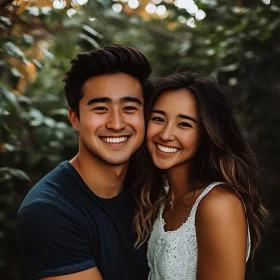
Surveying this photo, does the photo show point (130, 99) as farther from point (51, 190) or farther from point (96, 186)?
point (51, 190)

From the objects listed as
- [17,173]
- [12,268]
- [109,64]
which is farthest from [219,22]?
[12,268]

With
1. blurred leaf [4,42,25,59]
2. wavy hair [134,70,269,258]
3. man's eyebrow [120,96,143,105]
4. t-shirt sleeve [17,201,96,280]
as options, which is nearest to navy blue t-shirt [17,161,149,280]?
t-shirt sleeve [17,201,96,280]

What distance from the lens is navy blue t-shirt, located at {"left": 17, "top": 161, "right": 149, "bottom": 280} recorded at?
2324 mm

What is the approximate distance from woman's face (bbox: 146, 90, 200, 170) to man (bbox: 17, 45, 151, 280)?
0.12 metres

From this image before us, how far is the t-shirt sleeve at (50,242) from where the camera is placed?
7.59 ft

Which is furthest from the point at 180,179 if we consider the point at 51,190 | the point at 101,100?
the point at 51,190

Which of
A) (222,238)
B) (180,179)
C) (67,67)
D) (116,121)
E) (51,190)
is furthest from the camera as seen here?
(67,67)

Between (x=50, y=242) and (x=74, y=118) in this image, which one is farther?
(x=74, y=118)

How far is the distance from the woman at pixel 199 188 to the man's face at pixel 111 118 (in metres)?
0.10

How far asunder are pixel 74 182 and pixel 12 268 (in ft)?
Answer: 5.38

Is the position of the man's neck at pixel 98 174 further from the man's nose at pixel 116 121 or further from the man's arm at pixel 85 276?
the man's arm at pixel 85 276

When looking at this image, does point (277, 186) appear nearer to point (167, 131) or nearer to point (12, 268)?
point (167, 131)

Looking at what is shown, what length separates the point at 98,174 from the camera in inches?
107

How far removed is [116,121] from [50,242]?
75cm
